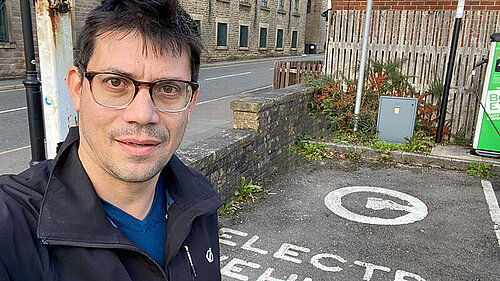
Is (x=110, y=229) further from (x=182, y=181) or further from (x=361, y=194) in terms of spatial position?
(x=361, y=194)

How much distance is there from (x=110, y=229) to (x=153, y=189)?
0.99ft

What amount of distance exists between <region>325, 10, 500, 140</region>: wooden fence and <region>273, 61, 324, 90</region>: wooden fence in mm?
1626

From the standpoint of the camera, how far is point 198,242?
1.62 metres

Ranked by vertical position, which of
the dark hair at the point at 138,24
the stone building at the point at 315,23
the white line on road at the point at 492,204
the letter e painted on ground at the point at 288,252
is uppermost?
the stone building at the point at 315,23

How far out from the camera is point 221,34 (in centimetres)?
2841

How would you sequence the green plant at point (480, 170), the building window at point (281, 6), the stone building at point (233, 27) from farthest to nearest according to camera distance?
the building window at point (281, 6), the stone building at point (233, 27), the green plant at point (480, 170)

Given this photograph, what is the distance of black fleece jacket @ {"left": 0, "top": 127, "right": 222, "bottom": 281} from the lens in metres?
1.09

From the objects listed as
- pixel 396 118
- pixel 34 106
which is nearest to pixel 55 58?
pixel 34 106

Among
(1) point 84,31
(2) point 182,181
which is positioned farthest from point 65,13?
(2) point 182,181

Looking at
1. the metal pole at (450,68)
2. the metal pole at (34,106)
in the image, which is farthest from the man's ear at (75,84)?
the metal pole at (450,68)

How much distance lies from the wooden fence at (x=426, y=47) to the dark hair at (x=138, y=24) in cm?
733

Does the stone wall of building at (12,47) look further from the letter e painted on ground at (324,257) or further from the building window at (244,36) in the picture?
the building window at (244,36)

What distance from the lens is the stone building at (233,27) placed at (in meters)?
15.4

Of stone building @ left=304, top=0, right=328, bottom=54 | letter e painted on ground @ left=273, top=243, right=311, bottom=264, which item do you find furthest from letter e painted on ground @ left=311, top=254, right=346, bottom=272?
stone building @ left=304, top=0, right=328, bottom=54
